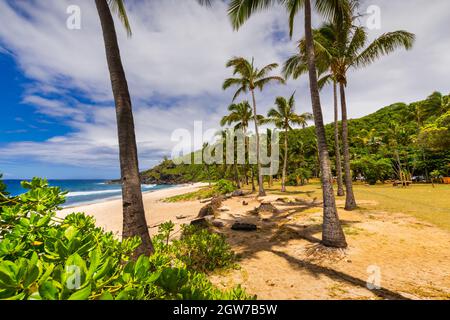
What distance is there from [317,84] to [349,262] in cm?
517

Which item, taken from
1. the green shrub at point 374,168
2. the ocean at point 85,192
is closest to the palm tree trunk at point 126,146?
the ocean at point 85,192

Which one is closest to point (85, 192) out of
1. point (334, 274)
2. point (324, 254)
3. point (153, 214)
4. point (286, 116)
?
point (153, 214)

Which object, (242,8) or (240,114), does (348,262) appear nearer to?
(242,8)

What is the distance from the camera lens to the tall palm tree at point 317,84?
5.76 metres

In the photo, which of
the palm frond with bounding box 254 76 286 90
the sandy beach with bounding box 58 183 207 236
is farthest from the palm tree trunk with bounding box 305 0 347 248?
the palm frond with bounding box 254 76 286 90

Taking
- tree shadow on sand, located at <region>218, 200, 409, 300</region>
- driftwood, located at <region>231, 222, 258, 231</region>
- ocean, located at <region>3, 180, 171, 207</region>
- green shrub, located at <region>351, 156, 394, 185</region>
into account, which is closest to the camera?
tree shadow on sand, located at <region>218, 200, 409, 300</region>

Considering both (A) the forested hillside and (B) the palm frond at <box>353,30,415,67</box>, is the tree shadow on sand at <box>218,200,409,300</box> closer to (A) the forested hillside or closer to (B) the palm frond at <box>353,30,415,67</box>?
(B) the palm frond at <box>353,30,415,67</box>

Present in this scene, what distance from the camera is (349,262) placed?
5.02 metres

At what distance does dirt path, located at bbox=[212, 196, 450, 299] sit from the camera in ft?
12.7

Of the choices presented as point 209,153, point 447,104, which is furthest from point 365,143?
point 209,153

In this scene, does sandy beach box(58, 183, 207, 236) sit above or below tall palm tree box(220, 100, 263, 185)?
below
